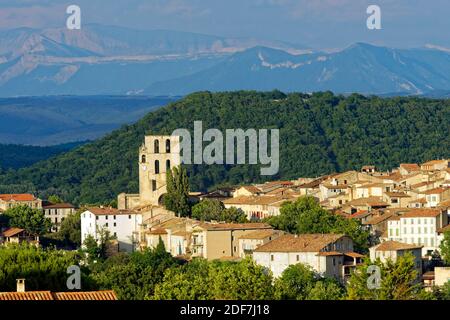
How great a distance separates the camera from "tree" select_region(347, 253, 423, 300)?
4041cm

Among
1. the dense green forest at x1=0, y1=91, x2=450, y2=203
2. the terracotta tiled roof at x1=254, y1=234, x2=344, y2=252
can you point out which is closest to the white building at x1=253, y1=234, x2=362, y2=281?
the terracotta tiled roof at x1=254, y1=234, x2=344, y2=252

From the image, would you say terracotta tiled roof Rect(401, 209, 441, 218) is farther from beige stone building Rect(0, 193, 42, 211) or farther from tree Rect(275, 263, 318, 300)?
beige stone building Rect(0, 193, 42, 211)

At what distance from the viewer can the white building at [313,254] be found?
5572cm

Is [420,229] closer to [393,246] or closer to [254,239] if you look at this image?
[254,239]

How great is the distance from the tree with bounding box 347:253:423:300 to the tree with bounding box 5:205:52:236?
97.5ft

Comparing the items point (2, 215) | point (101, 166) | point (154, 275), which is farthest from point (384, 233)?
point (101, 166)

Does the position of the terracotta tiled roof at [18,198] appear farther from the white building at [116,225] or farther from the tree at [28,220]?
the white building at [116,225]

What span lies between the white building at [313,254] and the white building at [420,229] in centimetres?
478

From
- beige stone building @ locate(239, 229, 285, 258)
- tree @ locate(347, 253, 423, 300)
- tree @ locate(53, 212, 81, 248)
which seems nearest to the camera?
tree @ locate(347, 253, 423, 300)

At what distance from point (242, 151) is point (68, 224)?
4736 cm

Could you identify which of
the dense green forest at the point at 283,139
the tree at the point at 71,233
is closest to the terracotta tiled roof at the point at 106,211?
the tree at the point at 71,233

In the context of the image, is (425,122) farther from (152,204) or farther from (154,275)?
(154,275)

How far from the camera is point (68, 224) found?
74.4m
